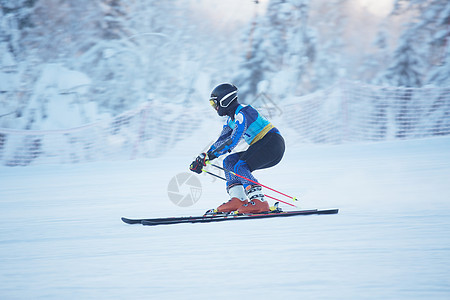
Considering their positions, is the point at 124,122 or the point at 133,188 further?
the point at 124,122

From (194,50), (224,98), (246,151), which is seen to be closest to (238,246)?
(246,151)

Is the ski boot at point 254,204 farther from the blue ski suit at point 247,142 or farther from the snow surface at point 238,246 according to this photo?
the snow surface at point 238,246

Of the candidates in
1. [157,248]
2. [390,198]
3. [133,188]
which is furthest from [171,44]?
[157,248]

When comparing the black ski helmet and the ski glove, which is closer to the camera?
the ski glove

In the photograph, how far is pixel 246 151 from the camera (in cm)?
453

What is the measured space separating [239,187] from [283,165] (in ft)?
15.6

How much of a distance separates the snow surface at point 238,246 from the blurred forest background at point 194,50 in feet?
36.3

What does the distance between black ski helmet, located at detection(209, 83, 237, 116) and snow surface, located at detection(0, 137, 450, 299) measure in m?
1.13

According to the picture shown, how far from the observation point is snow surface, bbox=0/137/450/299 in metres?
2.52

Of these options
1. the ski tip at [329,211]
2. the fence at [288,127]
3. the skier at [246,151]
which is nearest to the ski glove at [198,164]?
the skier at [246,151]

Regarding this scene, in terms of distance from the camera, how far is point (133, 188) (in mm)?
7117

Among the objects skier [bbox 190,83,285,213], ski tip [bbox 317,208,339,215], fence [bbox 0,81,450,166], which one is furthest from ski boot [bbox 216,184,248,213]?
fence [bbox 0,81,450,166]

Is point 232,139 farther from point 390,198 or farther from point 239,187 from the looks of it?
point 390,198

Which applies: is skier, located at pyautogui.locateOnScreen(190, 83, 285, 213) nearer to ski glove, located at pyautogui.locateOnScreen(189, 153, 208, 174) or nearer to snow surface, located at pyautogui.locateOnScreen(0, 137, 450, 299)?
ski glove, located at pyautogui.locateOnScreen(189, 153, 208, 174)
